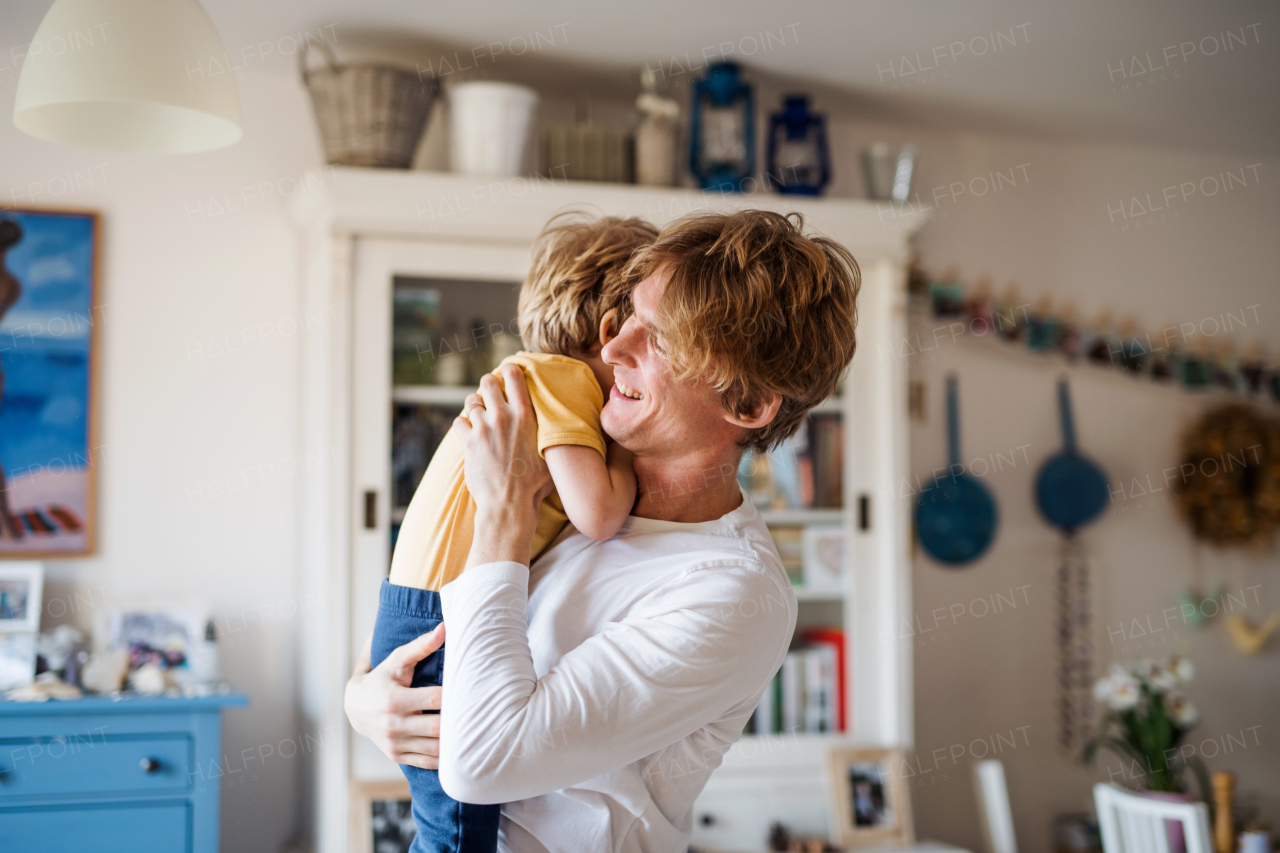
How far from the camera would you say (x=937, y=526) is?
304cm

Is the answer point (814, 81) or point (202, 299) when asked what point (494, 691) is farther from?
point (814, 81)

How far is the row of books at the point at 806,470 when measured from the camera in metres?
2.55

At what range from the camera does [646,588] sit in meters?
0.98

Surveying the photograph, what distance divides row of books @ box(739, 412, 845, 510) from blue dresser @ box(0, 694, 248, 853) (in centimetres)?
130

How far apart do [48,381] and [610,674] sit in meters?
2.12

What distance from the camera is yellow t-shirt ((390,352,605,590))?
40.1 inches

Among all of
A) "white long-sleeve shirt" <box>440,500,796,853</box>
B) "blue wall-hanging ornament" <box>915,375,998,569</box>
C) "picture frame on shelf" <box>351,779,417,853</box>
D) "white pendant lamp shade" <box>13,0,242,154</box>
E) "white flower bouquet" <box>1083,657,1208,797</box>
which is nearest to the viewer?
"white long-sleeve shirt" <box>440,500,796,853</box>

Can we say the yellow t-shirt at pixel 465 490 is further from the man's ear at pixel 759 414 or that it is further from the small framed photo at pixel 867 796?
the small framed photo at pixel 867 796

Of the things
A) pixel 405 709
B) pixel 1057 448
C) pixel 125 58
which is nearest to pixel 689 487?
pixel 405 709

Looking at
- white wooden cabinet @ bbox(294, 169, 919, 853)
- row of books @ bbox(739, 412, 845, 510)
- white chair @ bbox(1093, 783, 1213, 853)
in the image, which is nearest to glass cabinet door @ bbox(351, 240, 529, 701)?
white wooden cabinet @ bbox(294, 169, 919, 853)

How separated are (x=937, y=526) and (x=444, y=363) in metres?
1.58

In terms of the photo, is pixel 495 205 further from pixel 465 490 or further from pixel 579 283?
pixel 465 490

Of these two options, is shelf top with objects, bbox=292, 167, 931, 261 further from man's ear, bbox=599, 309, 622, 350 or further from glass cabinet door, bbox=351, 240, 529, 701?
man's ear, bbox=599, 309, 622, 350

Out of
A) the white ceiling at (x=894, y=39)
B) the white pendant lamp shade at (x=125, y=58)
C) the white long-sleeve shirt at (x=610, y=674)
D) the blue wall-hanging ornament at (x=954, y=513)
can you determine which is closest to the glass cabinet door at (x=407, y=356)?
the white ceiling at (x=894, y=39)
